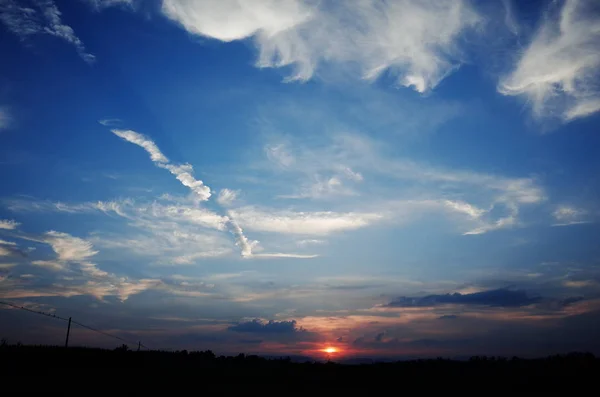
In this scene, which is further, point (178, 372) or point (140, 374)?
point (178, 372)

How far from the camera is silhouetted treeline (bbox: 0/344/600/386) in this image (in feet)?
88.8

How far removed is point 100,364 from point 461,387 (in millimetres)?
27963

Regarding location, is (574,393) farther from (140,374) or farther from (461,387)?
(140,374)

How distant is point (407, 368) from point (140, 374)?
833 inches

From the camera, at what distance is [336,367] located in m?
37.6

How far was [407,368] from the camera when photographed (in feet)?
111

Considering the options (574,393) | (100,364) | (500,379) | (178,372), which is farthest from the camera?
(100,364)

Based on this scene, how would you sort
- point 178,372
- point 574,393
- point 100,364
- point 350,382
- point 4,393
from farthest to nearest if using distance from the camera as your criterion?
point 100,364 < point 178,372 < point 350,382 < point 574,393 < point 4,393

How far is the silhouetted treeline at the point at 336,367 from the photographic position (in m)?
27.1

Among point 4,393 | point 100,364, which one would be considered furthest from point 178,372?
point 4,393

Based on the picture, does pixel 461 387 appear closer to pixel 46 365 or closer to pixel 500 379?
pixel 500 379

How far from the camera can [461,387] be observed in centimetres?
2528

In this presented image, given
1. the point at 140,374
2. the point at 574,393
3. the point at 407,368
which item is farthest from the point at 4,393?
the point at 574,393

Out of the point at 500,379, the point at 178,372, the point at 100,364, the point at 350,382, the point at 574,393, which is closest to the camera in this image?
the point at 574,393
